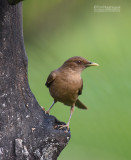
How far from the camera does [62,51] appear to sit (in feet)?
15.0

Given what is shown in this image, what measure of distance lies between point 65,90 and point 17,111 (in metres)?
1.69

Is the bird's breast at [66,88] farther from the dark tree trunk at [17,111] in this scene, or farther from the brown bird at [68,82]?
the dark tree trunk at [17,111]

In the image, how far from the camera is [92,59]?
443 cm

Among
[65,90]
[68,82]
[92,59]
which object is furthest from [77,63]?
[92,59]

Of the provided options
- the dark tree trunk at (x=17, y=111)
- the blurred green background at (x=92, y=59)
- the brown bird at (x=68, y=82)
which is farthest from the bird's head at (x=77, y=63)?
the dark tree trunk at (x=17, y=111)

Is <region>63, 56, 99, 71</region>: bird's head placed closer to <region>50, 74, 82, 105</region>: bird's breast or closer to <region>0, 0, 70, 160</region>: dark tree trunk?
<region>50, 74, 82, 105</region>: bird's breast

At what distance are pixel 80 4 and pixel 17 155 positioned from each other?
182 cm

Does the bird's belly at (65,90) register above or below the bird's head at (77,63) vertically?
below

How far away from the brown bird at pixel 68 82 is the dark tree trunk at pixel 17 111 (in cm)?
146

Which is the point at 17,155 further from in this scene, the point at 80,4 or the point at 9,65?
the point at 80,4

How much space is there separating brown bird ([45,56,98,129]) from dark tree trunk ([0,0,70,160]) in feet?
4.80

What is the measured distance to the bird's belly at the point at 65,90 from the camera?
19.3ft

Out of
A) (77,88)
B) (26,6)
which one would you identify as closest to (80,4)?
(26,6)

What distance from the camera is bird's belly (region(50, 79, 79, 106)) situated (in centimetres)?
587
